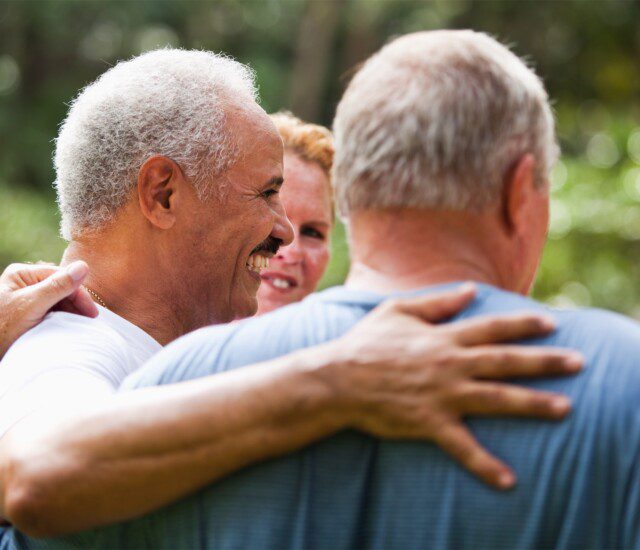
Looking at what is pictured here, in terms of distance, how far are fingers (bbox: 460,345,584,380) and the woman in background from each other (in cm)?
241

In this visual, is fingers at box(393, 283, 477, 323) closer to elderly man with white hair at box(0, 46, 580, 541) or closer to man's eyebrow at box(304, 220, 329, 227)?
elderly man with white hair at box(0, 46, 580, 541)

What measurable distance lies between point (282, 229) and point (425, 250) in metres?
1.25

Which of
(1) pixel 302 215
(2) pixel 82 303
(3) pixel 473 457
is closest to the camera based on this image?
(3) pixel 473 457

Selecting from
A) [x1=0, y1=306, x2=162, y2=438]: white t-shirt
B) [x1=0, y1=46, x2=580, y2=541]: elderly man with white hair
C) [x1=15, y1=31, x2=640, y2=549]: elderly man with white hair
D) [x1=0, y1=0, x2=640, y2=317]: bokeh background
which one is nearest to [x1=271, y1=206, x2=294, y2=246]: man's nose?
[x1=0, y1=46, x2=580, y2=541]: elderly man with white hair

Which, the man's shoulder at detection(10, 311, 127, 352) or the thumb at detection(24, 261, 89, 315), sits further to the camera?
the thumb at detection(24, 261, 89, 315)

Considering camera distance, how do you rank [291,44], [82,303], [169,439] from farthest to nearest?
[291,44]
[82,303]
[169,439]

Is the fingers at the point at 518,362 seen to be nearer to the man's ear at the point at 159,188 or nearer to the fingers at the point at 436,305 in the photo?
the fingers at the point at 436,305

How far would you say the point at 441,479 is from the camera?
1.53 meters

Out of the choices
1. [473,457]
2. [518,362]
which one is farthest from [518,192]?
[473,457]

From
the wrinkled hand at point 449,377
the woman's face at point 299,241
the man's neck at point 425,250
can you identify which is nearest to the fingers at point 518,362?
the wrinkled hand at point 449,377

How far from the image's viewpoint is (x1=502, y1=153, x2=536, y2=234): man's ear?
166 centimetres

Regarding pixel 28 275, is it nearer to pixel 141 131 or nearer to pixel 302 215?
pixel 141 131

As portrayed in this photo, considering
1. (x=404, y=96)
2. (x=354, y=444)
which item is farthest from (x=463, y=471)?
(x=404, y=96)

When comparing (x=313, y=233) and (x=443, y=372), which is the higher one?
(x=443, y=372)
